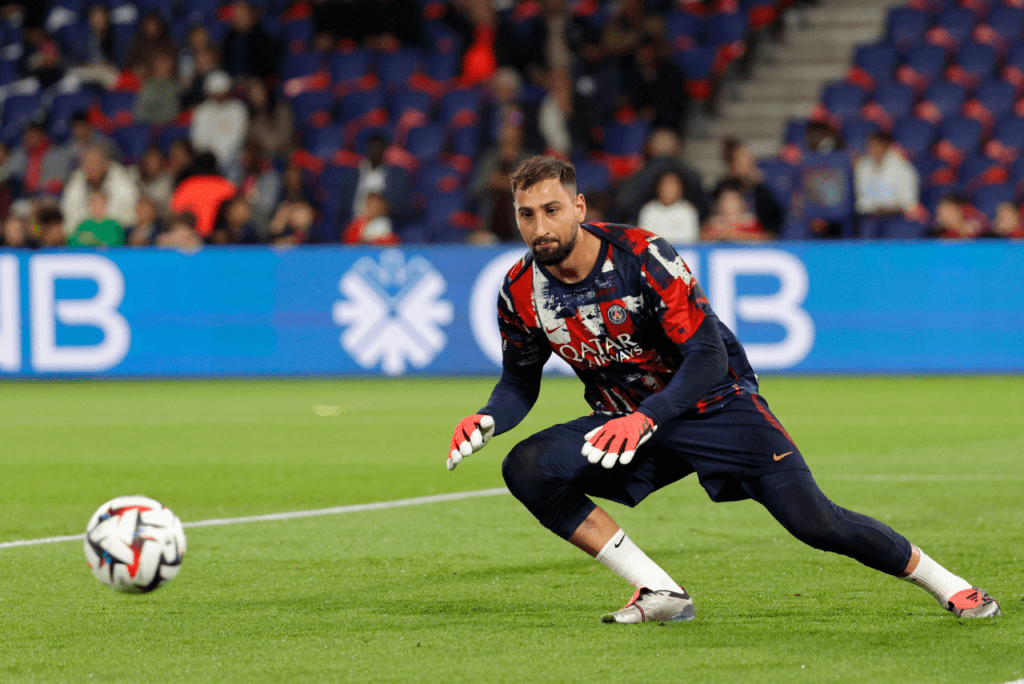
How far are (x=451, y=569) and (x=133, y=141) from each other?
48.6 ft

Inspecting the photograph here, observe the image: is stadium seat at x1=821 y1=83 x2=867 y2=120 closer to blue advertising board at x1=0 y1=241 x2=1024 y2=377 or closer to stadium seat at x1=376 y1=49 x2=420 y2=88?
blue advertising board at x1=0 y1=241 x2=1024 y2=377

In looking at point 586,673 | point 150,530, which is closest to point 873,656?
point 586,673

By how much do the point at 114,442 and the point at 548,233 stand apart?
6.20 meters

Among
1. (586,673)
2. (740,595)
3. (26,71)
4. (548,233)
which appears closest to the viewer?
(586,673)

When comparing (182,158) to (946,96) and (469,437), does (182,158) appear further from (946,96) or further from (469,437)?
(469,437)

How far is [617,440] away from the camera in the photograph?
453cm

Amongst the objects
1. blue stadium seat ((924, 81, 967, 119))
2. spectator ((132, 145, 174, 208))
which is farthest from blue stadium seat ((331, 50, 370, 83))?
blue stadium seat ((924, 81, 967, 119))

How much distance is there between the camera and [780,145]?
62.3ft

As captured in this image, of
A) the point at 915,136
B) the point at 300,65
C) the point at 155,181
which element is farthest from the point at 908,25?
the point at 155,181

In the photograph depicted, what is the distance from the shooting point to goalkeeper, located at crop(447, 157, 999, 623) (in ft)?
15.7

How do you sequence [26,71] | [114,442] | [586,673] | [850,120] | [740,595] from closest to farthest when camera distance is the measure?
[586,673] < [740,595] < [114,442] < [850,120] < [26,71]

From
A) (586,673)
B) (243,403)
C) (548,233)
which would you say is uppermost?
(548,233)

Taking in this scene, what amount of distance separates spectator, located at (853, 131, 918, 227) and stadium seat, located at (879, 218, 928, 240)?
0.21 meters

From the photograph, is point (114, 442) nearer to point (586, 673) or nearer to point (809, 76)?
point (586, 673)
